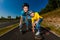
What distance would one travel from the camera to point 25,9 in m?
12.6

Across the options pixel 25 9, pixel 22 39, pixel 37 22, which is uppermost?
pixel 25 9

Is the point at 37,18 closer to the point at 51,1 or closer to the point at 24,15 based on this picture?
the point at 24,15

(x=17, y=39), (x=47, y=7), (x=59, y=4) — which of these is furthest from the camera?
(x=47, y=7)

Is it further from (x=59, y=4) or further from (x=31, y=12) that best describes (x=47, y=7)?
(x=31, y=12)

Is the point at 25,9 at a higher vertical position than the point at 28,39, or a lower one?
higher

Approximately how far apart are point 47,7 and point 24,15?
446ft

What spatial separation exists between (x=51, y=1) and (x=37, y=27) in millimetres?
132428

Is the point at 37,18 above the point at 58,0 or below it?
below

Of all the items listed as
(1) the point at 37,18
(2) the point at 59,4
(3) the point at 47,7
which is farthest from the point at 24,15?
(3) the point at 47,7

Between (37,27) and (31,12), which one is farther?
(37,27)

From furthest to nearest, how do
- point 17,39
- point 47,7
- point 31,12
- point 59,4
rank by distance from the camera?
1. point 47,7
2. point 59,4
3. point 17,39
4. point 31,12

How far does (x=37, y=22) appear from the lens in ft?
41.7

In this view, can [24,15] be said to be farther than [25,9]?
Yes

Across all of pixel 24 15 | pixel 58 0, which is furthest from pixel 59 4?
pixel 24 15
